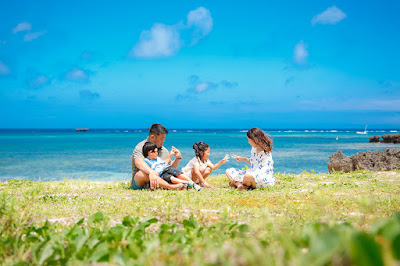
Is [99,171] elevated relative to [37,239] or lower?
lower

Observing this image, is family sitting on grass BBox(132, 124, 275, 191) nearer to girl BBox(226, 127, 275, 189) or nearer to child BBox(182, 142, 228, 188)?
girl BBox(226, 127, 275, 189)

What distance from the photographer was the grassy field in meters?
1.89

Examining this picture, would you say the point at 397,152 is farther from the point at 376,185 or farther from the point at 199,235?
the point at 199,235

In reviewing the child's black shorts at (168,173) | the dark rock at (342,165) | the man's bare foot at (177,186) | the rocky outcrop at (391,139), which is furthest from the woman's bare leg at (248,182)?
the rocky outcrop at (391,139)

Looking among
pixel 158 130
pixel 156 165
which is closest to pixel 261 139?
pixel 158 130

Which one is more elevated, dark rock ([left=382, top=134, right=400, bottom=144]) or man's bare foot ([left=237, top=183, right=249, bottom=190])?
dark rock ([left=382, top=134, right=400, bottom=144])

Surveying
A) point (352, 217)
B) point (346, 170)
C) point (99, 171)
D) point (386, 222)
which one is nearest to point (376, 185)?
point (352, 217)

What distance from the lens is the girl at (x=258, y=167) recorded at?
32.2ft

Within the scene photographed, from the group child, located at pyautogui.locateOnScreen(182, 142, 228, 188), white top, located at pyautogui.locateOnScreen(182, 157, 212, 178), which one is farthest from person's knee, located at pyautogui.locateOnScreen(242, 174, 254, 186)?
white top, located at pyautogui.locateOnScreen(182, 157, 212, 178)

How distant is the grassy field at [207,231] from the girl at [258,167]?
0.68 m

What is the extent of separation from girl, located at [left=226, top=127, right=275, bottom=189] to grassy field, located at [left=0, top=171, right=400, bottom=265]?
2.24 ft

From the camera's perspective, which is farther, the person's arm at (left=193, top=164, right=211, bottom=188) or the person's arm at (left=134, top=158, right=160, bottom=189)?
the person's arm at (left=193, top=164, right=211, bottom=188)

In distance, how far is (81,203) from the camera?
672 centimetres

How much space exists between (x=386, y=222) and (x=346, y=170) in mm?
15749
